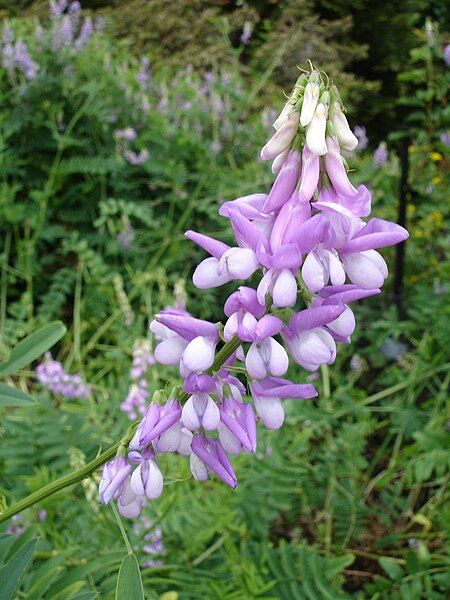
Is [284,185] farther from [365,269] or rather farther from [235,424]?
[235,424]

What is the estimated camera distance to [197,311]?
3.03 m

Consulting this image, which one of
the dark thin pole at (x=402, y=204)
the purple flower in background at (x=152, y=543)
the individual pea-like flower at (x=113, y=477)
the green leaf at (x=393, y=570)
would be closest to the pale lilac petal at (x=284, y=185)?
the individual pea-like flower at (x=113, y=477)

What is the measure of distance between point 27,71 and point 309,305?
2.94 m

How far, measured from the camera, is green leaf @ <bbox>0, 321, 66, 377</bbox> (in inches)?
42.4

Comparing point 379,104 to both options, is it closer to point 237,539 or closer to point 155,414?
point 237,539

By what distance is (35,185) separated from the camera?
11.1 feet

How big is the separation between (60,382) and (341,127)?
148cm

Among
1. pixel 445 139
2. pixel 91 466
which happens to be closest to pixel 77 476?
pixel 91 466

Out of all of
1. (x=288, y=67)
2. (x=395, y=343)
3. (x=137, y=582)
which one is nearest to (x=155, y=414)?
(x=137, y=582)

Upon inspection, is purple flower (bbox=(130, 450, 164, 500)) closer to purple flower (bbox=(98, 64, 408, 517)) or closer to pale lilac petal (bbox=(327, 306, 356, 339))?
purple flower (bbox=(98, 64, 408, 517))

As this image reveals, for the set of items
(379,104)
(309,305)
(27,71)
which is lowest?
(379,104)

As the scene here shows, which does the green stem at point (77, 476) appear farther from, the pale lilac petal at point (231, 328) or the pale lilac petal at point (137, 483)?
the pale lilac petal at point (231, 328)

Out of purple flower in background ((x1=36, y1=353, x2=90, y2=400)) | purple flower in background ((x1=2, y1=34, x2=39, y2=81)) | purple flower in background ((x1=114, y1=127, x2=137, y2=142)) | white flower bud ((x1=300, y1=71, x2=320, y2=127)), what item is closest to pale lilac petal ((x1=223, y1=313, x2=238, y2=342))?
white flower bud ((x1=300, y1=71, x2=320, y2=127))

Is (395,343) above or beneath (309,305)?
beneath
